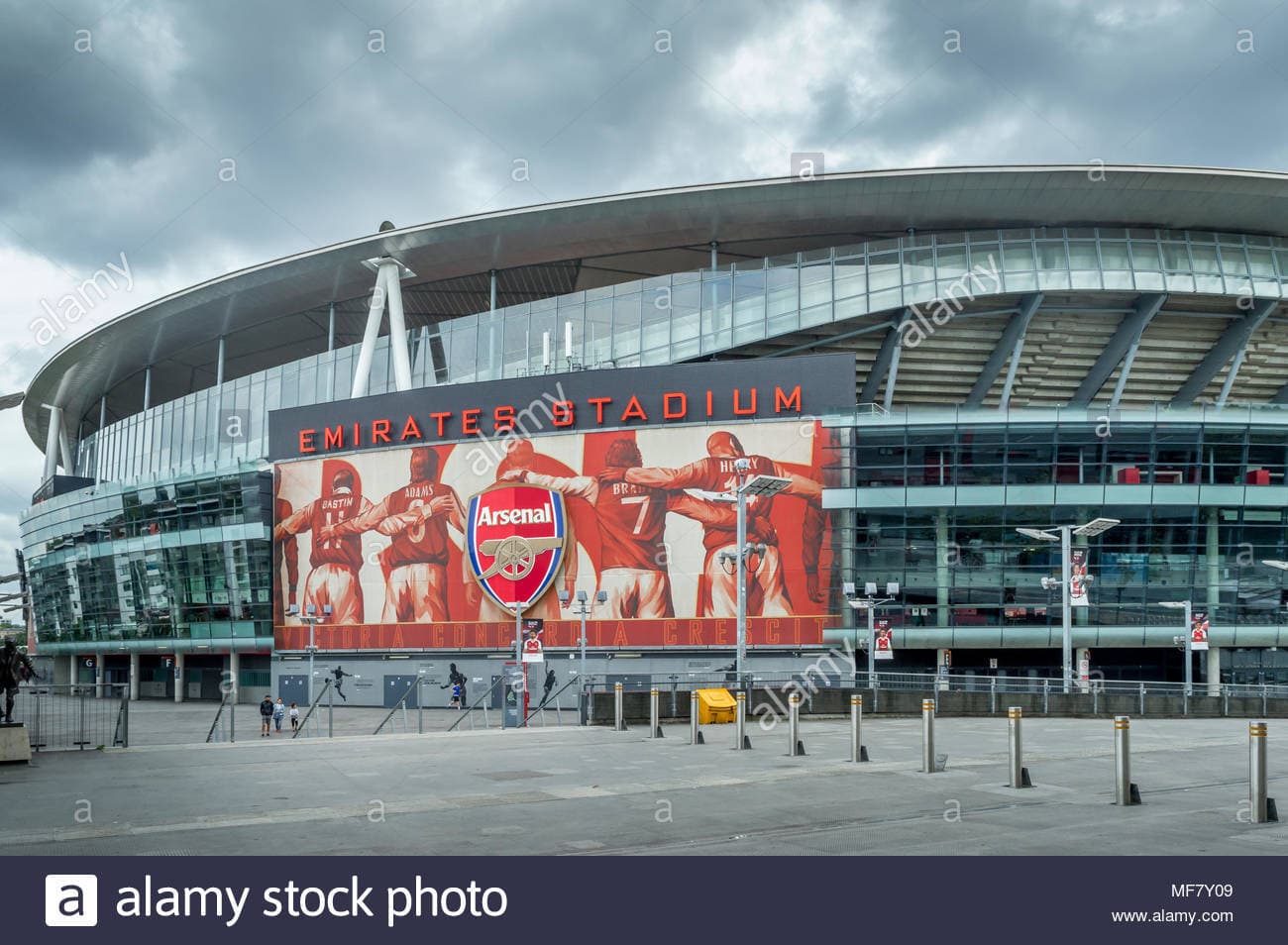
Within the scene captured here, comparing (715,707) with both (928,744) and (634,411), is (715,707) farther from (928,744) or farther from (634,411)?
(634,411)

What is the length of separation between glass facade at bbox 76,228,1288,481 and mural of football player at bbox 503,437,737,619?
7.67m

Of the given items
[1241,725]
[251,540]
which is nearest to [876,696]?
[1241,725]

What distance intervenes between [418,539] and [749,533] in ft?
53.2

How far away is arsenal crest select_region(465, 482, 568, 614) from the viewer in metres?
54.9

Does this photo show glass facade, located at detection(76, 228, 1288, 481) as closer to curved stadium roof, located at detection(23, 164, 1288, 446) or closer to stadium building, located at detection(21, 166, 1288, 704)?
stadium building, located at detection(21, 166, 1288, 704)

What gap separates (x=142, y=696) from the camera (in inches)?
3120

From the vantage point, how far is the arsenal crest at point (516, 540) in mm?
54938

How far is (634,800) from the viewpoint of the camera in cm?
1516

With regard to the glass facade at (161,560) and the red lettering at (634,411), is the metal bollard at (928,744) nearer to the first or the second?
the red lettering at (634,411)

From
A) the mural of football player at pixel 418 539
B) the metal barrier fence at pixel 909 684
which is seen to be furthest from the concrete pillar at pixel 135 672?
the metal barrier fence at pixel 909 684

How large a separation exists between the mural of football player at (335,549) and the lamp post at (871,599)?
23.5 meters

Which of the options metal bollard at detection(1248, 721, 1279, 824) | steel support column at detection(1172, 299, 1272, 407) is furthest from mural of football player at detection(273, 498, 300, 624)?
metal bollard at detection(1248, 721, 1279, 824)

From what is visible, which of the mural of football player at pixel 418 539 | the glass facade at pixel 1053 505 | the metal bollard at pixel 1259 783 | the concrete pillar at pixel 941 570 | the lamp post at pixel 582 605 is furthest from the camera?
the mural of football player at pixel 418 539
